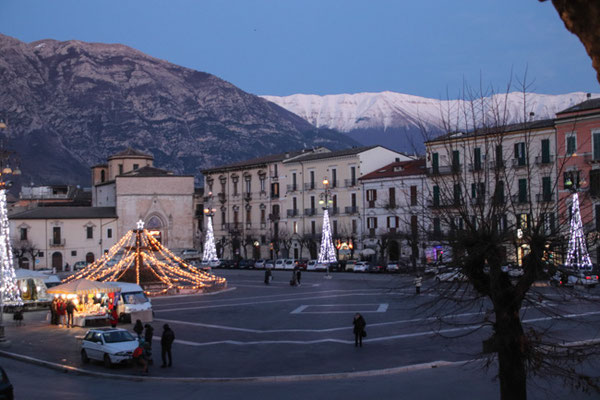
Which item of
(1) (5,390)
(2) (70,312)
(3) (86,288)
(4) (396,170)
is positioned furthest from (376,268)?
(1) (5,390)

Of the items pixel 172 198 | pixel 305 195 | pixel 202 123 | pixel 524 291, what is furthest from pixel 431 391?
pixel 202 123

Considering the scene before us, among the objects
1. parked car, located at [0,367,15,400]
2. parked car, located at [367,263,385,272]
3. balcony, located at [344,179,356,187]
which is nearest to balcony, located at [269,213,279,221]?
balcony, located at [344,179,356,187]

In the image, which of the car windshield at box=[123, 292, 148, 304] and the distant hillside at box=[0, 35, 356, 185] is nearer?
the car windshield at box=[123, 292, 148, 304]

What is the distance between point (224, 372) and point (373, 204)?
4874cm

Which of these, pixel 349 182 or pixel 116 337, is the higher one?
pixel 349 182

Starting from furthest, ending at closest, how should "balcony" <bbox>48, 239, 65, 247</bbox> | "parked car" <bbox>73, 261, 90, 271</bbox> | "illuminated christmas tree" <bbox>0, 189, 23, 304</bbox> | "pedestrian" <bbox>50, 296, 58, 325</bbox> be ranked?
"balcony" <bbox>48, 239, 65, 247</bbox> → "parked car" <bbox>73, 261, 90, 271</bbox> → "pedestrian" <bbox>50, 296, 58, 325</bbox> → "illuminated christmas tree" <bbox>0, 189, 23, 304</bbox>

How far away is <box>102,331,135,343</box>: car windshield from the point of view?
2077cm

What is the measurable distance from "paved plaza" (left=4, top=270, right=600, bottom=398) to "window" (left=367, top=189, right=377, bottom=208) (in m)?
28.7

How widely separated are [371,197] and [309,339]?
43805 millimetres

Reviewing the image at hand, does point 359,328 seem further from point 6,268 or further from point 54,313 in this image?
point 6,268

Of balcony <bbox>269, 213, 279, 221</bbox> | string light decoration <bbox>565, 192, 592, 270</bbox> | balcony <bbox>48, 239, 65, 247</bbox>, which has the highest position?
balcony <bbox>269, 213, 279, 221</bbox>

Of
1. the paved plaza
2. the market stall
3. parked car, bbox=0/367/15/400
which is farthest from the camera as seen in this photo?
the market stall

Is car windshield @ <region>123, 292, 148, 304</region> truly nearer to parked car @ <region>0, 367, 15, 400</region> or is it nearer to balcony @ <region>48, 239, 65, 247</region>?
parked car @ <region>0, 367, 15, 400</region>

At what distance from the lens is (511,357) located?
438 inches
